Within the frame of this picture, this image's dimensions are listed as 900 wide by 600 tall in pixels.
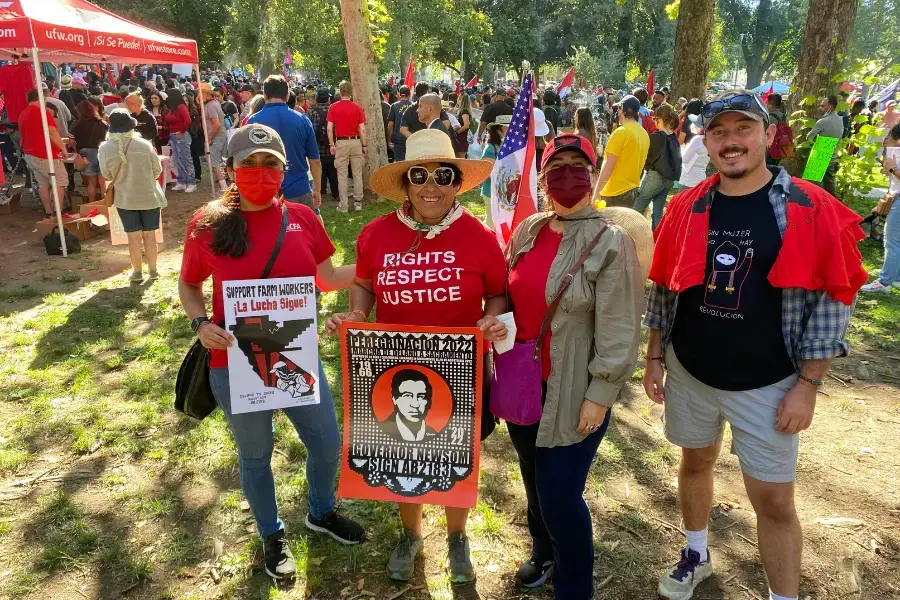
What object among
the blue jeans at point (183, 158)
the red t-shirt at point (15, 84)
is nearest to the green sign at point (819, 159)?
the blue jeans at point (183, 158)

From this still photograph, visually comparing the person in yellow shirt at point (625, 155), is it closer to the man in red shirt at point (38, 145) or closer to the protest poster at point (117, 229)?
the protest poster at point (117, 229)

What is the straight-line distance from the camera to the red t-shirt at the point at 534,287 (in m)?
2.41

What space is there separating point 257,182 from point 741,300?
2002mm

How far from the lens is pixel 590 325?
7.78 feet

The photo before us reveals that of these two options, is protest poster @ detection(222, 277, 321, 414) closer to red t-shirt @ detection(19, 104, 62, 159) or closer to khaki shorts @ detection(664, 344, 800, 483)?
khaki shorts @ detection(664, 344, 800, 483)

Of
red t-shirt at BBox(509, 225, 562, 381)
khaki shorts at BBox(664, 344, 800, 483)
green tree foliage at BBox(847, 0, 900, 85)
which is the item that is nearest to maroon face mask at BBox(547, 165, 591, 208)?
red t-shirt at BBox(509, 225, 562, 381)

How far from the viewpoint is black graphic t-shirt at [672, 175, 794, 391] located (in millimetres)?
2285

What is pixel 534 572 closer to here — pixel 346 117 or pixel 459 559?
Answer: pixel 459 559

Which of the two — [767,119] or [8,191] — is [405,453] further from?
[8,191]

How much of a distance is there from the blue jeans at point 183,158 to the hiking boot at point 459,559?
41.0 feet

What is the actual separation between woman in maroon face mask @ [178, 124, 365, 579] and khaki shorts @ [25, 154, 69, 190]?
28.8 ft

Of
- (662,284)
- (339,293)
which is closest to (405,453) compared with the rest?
(662,284)

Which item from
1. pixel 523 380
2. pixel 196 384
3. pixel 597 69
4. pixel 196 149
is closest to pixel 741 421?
pixel 523 380

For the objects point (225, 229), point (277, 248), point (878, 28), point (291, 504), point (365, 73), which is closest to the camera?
point (225, 229)
